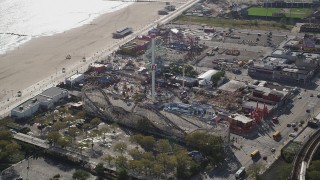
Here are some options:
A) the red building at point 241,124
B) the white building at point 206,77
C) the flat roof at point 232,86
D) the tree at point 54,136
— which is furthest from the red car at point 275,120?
the tree at point 54,136

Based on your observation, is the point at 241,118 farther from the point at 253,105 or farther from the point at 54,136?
the point at 54,136

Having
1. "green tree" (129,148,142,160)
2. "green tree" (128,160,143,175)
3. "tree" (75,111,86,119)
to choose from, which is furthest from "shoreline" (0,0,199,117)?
"green tree" (128,160,143,175)

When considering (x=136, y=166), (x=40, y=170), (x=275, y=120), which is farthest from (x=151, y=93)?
(x=40, y=170)

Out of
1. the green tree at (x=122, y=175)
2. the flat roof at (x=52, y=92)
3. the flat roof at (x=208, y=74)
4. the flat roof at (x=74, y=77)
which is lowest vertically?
the green tree at (x=122, y=175)

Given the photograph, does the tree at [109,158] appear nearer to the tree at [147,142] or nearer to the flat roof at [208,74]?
the tree at [147,142]

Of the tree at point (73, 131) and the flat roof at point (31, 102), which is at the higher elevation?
the flat roof at point (31, 102)

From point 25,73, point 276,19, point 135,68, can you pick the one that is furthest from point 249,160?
point 276,19

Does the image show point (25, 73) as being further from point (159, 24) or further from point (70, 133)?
point (159, 24)
